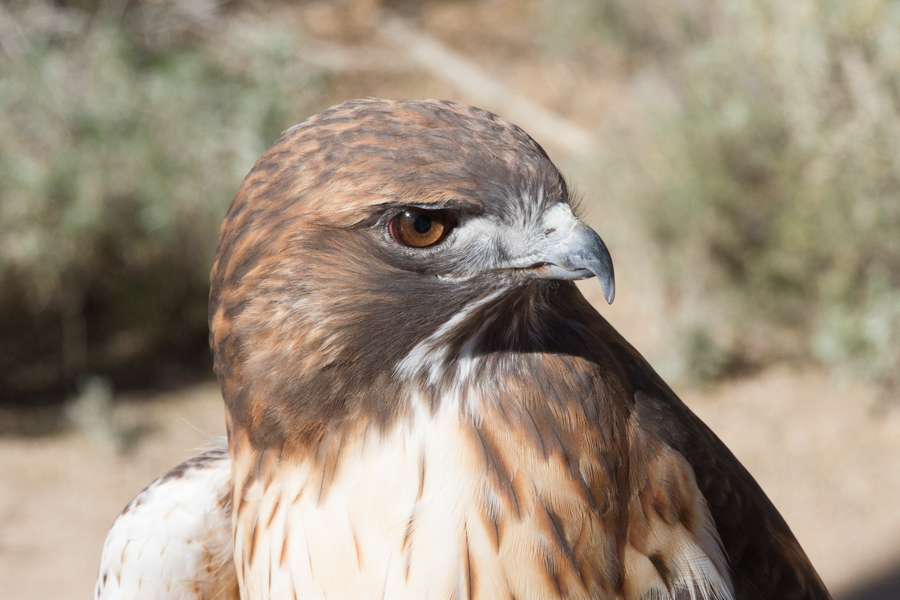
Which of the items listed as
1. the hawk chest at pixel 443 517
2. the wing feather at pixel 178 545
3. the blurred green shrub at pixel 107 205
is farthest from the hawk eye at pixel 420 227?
the blurred green shrub at pixel 107 205

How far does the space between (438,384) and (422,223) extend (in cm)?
32

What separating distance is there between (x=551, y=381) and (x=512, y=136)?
0.47 meters

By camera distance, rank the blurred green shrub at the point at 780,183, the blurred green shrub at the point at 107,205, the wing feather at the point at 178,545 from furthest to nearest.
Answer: the blurred green shrub at the point at 107,205 → the blurred green shrub at the point at 780,183 → the wing feather at the point at 178,545

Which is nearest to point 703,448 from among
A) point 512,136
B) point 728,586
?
point 728,586

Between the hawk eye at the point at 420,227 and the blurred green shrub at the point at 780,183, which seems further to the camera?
the blurred green shrub at the point at 780,183

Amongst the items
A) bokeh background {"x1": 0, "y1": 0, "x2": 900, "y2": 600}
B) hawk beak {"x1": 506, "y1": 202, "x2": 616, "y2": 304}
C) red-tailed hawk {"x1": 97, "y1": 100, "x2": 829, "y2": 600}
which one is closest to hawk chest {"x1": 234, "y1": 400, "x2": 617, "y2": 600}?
red-tailed hawk {"x1": 97, "y1": 100, "x2": 829, "y2": 600}

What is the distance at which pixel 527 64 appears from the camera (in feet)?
35.0

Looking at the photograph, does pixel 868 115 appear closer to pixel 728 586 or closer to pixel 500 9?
pixel 728 586

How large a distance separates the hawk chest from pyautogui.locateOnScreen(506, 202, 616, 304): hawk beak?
0.30 meters

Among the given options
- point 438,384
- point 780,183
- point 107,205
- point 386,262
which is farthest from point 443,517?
point 107,205

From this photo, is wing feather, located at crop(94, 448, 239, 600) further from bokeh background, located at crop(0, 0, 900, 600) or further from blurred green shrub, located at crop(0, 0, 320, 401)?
blurred green shrub, located at crop(0, 0, 320, 401)

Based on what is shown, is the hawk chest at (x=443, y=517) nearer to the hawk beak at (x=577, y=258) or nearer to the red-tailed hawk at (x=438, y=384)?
the red-tailed hawk at (x=438, y=384)

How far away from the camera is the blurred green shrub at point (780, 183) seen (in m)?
5.41

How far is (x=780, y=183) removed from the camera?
6223 mm
